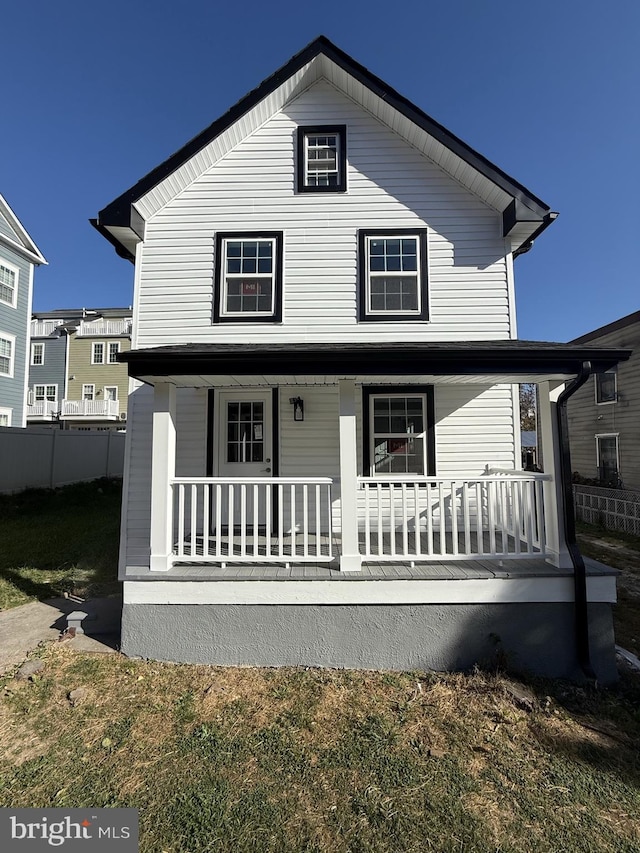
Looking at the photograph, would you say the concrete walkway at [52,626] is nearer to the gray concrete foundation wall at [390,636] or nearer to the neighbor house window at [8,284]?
the gray concrete foundation wall at [390,636]

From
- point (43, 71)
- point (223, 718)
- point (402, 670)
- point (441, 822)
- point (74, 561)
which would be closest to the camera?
point (441, 822)

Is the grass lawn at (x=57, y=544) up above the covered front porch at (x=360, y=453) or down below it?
below

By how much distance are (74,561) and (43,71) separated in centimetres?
1233

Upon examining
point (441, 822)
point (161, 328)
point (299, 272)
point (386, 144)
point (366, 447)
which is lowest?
point (441, 822)

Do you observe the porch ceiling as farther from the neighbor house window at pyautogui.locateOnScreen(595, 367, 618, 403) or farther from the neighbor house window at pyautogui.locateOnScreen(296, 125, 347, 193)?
the neighbor house window at pyautogui.locateOnScreen(595, 367, 618, 403)

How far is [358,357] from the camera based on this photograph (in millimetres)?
4559

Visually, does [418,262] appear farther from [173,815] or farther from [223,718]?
[173,815]

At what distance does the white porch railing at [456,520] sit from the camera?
4.45 meters

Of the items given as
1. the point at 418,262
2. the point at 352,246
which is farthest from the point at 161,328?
the point at 418,262

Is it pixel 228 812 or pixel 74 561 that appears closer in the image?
pixel 228 812

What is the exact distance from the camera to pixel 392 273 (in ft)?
21.1

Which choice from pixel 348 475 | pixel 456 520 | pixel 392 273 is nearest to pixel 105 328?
pixel 392 273

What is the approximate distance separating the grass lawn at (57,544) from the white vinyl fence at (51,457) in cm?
52

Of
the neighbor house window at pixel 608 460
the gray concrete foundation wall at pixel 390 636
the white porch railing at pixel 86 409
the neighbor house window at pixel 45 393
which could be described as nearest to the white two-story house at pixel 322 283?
the gray concrete foundation wall at pixel 390 636
